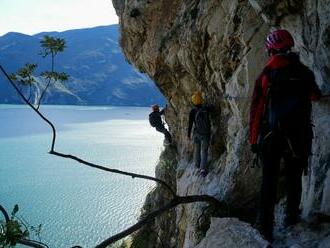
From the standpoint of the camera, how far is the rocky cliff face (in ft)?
24.5

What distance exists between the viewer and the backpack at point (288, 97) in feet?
18.9

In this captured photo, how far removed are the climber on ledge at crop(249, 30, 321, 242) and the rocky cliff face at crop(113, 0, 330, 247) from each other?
2.98 feet

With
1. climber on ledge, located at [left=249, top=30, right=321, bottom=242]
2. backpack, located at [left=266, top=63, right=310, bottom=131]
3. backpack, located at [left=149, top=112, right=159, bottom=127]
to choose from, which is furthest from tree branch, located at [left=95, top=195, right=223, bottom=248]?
backpack, located at [left=149, top=112, right=159, bottom=127]

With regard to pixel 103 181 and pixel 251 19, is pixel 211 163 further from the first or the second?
pixel 103 181

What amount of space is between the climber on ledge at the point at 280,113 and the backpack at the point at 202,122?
739cm

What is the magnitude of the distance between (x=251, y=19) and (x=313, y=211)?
22.7ft

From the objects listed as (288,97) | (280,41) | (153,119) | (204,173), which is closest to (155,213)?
(288,97)

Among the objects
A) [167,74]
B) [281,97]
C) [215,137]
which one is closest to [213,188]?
[215,137]

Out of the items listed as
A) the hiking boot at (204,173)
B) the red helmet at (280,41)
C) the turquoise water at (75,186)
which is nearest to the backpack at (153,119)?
the hiking boot at (204,173)

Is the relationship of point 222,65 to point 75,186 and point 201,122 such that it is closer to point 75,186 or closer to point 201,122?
point 201,122

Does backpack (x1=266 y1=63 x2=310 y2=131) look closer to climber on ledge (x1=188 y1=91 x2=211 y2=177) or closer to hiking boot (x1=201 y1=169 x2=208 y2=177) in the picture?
climber on ledge (x1=188 y1=91 x2=211 y2=177)

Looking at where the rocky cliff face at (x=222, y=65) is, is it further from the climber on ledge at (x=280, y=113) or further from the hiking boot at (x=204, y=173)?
the climber on ledge at (x=280, y=113)

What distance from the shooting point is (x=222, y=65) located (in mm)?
14320

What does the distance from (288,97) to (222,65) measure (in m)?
8.67
